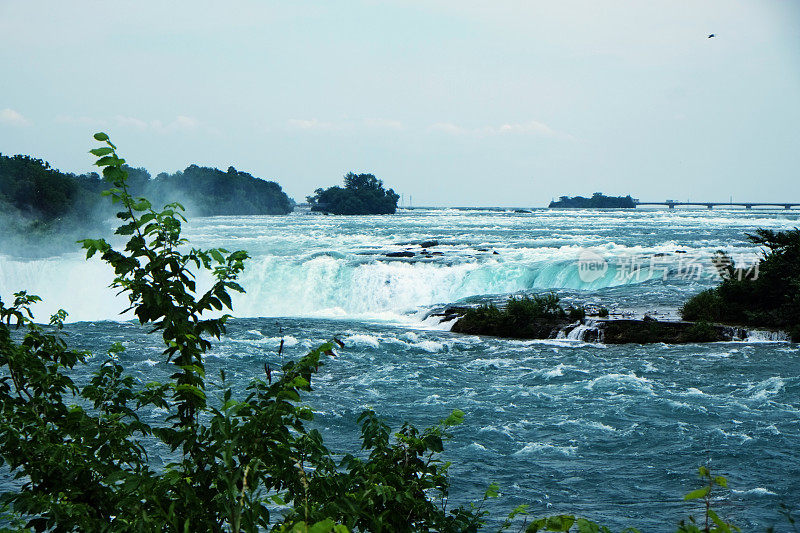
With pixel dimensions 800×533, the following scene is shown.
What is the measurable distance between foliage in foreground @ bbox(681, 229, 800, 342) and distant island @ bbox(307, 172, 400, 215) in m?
96.2

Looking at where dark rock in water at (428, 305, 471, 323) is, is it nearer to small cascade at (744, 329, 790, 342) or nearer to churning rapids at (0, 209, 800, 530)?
churning rapids at (0, 209, 800, 530)

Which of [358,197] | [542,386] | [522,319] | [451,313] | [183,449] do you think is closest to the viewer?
[183,449]

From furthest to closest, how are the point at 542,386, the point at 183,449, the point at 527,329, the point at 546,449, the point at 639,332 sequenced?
the point at 527,329, the point at 639,332, the point at 542,386, the point at 546,449, the point at 183,449

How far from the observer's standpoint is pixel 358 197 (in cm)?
11462

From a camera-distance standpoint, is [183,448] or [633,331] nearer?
[183,448]

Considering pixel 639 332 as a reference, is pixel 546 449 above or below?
below

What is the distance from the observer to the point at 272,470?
9.94ft

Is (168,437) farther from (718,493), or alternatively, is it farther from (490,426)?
(490,426)

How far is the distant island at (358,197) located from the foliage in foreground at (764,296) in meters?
96.2

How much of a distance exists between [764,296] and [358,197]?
98.7m

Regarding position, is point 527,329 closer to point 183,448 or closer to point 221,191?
point 183,448

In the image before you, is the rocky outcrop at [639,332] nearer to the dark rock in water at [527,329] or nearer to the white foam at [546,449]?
the dark rock in water at [527,329]

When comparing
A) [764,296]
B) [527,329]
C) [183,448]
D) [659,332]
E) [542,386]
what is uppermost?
[183,448]

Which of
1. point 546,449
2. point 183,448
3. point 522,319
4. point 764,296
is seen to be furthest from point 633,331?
point 183,448
